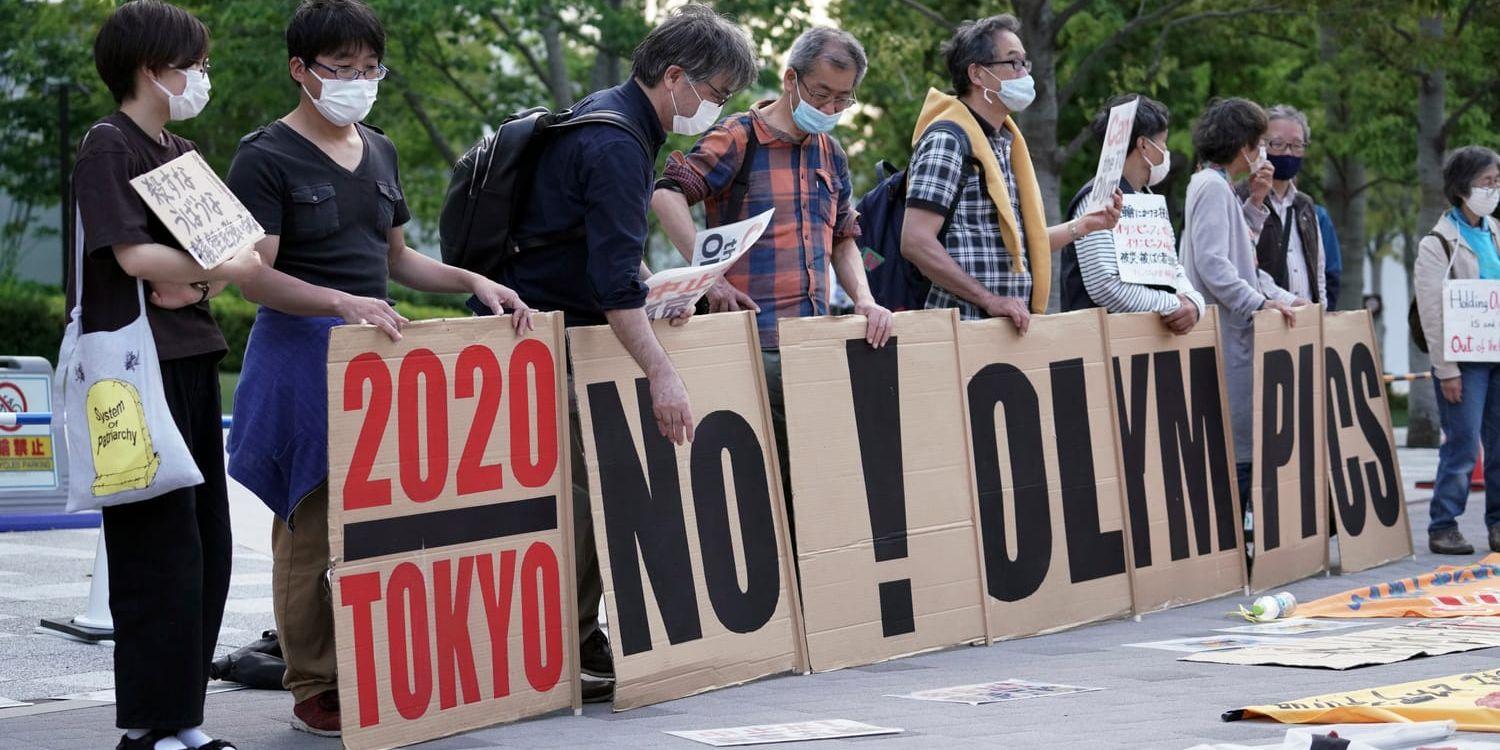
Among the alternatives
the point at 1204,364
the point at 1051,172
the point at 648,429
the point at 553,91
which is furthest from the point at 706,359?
the point at 553,91

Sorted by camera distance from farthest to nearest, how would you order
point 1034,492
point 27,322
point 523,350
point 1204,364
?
point 27,322 → point 1204,364 → point 1034,492 → point 523,350

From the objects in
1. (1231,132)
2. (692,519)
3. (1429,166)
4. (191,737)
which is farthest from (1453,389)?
(1429,166)

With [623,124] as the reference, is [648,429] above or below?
below

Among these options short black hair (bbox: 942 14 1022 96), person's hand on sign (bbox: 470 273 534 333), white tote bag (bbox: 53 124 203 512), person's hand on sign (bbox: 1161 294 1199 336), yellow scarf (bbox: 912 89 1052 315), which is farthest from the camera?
person's hand on sign (bbox: 1161 294 1199 336)

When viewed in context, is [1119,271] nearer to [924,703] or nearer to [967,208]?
[967,208]

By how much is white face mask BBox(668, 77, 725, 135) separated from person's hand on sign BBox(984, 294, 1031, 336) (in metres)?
1.74

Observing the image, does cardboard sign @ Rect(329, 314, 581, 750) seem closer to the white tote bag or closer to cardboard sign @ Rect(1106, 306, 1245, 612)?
the white tote bag

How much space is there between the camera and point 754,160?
632cm

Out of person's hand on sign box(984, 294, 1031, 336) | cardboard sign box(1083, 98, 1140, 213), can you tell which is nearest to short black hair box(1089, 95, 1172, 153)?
cardboard sign box(1083, 98, 1140, 213)

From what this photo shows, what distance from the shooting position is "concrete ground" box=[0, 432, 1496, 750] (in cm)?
485

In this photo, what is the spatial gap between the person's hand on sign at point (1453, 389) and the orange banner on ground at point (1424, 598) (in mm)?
1531

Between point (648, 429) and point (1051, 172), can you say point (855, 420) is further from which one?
point (1051, 172)

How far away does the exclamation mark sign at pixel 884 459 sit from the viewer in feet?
20.5

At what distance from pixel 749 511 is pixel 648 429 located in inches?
20.1
